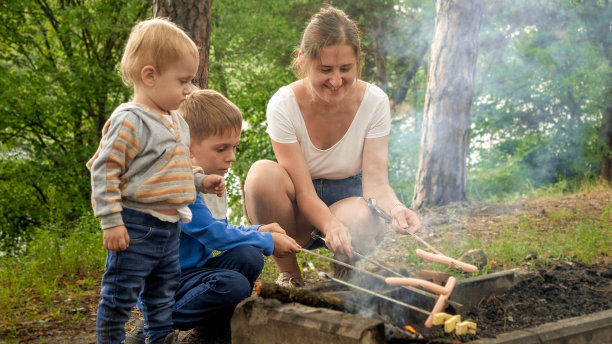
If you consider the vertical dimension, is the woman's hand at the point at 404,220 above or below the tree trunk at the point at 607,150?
above

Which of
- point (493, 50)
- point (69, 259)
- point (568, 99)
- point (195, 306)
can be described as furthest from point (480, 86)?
point (195, 306)

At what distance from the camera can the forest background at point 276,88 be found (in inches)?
375

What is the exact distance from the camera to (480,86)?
14.0 m

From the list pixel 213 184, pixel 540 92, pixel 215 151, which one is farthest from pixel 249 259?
pixel 540 92

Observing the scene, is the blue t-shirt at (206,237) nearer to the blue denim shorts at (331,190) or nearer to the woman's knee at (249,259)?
the woman's knee at (249,259)

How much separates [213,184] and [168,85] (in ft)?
1.69

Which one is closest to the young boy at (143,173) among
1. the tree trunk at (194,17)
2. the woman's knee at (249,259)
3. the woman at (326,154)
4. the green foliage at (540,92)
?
the woman's knee at (249,259)

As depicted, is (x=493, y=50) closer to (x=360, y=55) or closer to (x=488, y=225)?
(x=488, y=225)

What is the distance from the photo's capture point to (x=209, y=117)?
9.10ft

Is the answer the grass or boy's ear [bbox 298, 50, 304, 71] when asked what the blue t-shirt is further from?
the grass

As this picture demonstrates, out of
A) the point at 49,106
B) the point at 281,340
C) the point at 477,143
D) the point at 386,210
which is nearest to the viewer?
the point at 281,340

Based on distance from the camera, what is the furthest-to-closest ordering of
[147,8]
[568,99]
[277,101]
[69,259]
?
[568,99]
[147,8]
[69,259]
[277,101]

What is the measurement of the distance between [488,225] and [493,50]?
8408 millimetres

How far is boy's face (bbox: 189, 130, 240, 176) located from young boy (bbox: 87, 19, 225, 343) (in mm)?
331
